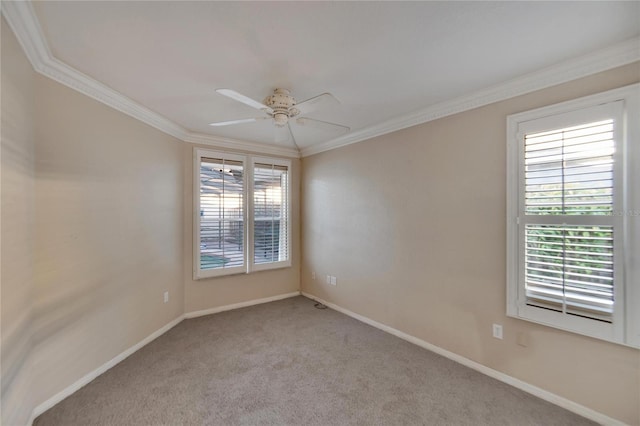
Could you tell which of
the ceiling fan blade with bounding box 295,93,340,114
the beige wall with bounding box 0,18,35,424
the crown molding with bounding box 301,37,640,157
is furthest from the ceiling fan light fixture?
the beige wall with bounding box 0,18,35,424

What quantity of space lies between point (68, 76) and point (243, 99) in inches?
55.3

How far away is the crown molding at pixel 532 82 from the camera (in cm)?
171

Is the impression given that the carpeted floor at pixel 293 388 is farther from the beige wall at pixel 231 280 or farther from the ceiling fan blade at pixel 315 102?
the ceiling fan blade at pixel 315 102

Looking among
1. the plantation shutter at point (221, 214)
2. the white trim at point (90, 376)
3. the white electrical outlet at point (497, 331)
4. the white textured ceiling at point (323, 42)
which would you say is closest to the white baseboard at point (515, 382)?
the white electrical outlet at point (497, 331)

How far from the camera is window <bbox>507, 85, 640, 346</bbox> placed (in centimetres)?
169

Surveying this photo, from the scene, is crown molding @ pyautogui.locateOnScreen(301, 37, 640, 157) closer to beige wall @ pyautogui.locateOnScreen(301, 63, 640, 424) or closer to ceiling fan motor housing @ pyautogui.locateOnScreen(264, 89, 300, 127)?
beige wall @ pyautogui.locateOnScreen(301, 63, 640, 424)

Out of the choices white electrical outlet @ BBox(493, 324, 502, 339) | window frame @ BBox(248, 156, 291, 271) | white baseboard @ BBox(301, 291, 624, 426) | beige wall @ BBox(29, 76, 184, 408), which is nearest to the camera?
white baseboard @ BBox(301, 291, 624, 426)

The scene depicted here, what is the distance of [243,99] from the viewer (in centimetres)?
184

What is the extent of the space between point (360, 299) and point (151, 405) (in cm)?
241

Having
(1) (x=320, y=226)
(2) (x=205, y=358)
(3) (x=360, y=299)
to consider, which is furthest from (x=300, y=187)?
(2) (x=205, y=358)

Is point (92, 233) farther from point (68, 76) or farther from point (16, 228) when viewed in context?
point (68, 76)

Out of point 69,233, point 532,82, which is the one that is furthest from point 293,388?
point 532,82

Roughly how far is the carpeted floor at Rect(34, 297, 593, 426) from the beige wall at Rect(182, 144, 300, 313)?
0.67 m

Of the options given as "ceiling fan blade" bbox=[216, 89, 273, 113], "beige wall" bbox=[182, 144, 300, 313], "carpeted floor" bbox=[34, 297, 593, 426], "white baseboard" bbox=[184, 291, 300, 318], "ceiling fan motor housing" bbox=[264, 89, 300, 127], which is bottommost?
"carpeted floor" bbox=[34, 297, 593, 426]
